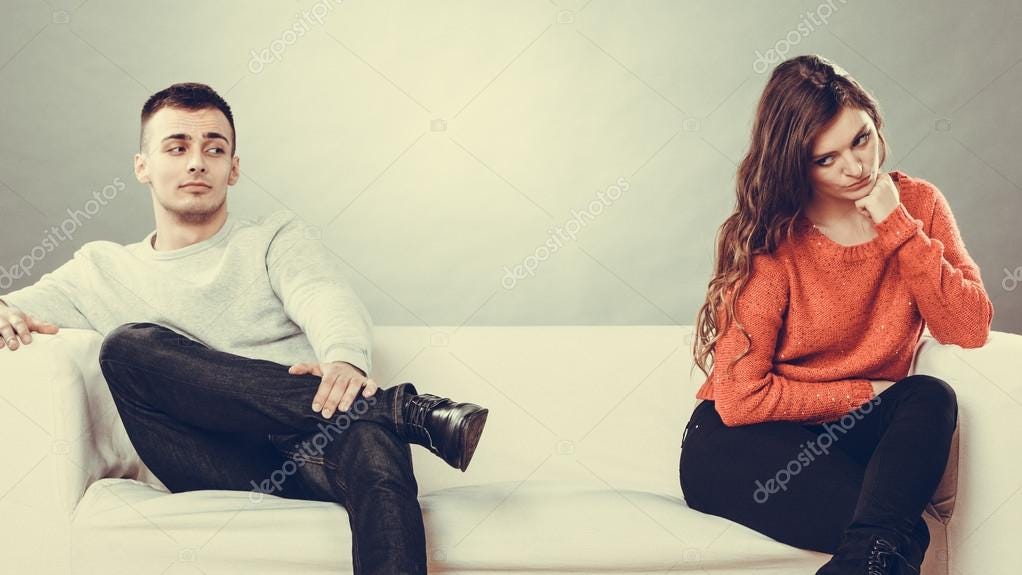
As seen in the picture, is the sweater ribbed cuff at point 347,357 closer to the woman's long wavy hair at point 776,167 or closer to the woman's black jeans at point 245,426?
the woman's black jeans at point 245,426

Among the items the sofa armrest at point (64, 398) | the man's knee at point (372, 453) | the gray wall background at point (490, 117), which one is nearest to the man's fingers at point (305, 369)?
the man's knee at point (372, 453)

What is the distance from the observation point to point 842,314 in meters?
1.72

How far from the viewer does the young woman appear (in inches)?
63.0

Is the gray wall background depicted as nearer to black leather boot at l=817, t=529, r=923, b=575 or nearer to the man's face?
the man's face

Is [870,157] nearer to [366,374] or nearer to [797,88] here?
[797,88]

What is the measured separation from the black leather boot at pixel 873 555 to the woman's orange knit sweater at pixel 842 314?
0.32 metres

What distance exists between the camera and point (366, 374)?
173 centimetres

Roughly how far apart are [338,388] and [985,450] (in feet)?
3.40

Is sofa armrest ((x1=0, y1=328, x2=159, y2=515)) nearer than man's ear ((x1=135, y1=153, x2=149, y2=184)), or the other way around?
sofa armrest ((x1=0, y1=328, x2=159, y2=515))
